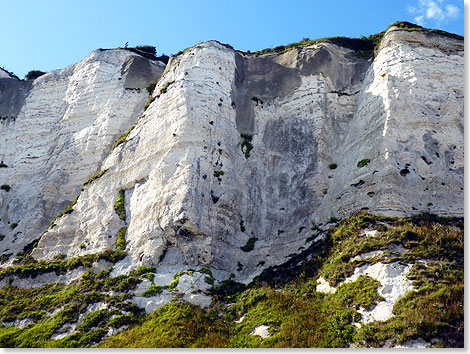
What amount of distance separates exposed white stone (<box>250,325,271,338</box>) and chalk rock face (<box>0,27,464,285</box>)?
14.5 ft

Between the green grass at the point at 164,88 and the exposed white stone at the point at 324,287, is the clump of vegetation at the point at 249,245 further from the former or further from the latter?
the green grass at the point at 164,88

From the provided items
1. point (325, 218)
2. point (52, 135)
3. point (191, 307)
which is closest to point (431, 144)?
point (325, 218)

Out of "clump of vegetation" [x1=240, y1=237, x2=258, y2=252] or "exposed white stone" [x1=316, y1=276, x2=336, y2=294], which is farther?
"clump of vegetation" [x1=240, y1=237, x2=258, y2=252]

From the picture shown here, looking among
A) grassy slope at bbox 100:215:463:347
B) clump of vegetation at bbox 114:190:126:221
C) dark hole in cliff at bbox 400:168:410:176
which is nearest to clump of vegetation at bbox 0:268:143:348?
grassy slope at bbox 100:215:463:347

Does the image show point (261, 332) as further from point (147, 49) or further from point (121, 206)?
point (147, 49)

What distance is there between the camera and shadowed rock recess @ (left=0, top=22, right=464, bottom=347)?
19.3m

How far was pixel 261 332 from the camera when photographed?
62.4 ft

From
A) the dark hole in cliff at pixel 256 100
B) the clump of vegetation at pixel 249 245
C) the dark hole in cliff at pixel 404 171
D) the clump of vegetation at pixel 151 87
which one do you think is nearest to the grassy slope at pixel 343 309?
the dark hole in cliff at pixel 404 171

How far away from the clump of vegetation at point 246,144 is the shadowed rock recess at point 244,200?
6.3 inches

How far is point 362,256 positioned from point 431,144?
805cm

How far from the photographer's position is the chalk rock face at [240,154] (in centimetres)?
2423

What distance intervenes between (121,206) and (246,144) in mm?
7754

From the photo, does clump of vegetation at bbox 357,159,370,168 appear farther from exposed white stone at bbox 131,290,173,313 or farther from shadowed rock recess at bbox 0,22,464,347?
exposed white stone at bbox 131,290,173,313

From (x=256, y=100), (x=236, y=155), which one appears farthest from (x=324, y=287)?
(x=256, y=100)
